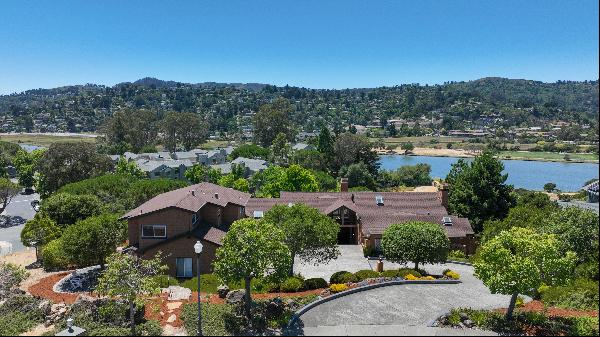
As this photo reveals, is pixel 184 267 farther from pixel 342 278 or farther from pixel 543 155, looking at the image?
pixel 543 155

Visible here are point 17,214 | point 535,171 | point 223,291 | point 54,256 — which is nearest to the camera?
point 223,291

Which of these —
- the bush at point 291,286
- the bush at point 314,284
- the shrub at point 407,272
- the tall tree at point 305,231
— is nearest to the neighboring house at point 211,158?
the tall tree at point 305,231

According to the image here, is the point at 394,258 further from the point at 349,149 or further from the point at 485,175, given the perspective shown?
the point at 349,149

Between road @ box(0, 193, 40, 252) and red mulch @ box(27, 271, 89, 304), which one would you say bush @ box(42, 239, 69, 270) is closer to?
red mulch @ box(27, 271, 89, 304)

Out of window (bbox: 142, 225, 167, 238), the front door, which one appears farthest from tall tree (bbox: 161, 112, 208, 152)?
window (bbox: 142, 225, 167, 238)

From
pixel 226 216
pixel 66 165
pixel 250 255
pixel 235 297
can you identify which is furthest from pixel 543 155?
pixel 250 255

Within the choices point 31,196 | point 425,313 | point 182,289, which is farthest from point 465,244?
point 31,196
